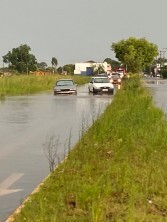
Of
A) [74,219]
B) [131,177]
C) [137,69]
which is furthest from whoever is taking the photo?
[137,69]

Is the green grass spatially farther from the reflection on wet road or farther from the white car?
the reflection on wet road

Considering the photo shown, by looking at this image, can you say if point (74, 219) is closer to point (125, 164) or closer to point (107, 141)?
point (125, 164)

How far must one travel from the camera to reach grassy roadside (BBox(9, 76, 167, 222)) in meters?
5.89

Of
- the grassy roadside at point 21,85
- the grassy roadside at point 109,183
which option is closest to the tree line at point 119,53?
the grassy roadside at point 21,85

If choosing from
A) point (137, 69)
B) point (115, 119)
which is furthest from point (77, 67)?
point (115, 119)

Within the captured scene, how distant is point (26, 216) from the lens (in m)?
5.89

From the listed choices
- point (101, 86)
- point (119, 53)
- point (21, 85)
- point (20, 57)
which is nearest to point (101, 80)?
point (101, 86)

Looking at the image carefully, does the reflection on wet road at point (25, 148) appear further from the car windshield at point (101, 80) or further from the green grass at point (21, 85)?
the car windshield at point (101, 80)

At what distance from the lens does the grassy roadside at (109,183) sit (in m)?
5.89

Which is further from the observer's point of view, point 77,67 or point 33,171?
point 77,67

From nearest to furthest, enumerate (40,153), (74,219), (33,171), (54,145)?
(74,219), (33,171), (40,153), (54,145)

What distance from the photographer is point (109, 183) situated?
23.2 feet

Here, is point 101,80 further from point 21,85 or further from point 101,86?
point 21,85

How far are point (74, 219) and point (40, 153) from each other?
18.7 feet
